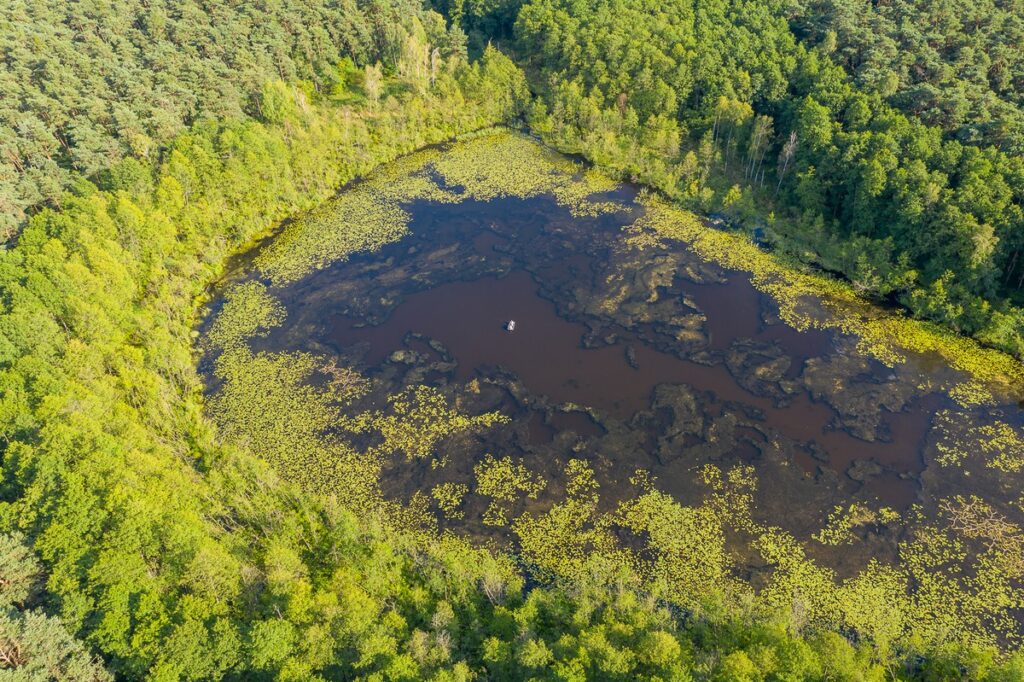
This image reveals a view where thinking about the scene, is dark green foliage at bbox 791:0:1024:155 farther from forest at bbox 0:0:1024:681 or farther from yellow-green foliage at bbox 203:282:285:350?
yellow-green foliage at bbox 203:282:285:350

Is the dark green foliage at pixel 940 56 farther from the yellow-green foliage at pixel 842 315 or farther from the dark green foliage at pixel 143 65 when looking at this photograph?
the dark green foliage at pixel 143 65

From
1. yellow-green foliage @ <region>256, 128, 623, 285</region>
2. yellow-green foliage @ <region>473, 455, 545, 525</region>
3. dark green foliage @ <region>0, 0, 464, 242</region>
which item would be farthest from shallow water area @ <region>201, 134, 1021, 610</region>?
dark green foliage @ <region>0, 0, 464, 242</region>

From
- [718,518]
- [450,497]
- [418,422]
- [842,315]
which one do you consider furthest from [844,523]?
[418,422]

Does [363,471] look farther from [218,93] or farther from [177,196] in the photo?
[218,93]

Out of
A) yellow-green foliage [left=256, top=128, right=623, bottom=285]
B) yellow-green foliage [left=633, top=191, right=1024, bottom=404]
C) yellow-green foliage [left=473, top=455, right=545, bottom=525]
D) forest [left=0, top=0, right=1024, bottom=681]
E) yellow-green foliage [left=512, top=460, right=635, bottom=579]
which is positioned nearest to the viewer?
forest [left=0, top=0, right=1024, bottom=681]

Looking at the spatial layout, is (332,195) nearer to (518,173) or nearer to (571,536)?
(518,173)
